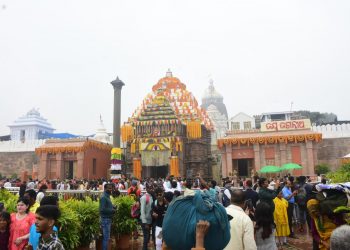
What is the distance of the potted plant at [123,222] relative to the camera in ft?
30.2

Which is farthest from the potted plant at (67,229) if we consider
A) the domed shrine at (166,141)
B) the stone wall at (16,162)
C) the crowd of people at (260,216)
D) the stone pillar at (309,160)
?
the stone wall at (16,162)

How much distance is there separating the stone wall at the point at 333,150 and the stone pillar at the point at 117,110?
18.7m

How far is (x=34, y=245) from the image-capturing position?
13.8ft

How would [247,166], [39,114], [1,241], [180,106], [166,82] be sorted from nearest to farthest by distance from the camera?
1. [1,241]
2. [247,166]
3. [180,106]
4. [166,82]
5. [39,114]

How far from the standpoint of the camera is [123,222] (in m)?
9.30

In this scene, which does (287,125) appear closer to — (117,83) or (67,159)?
(117,83)

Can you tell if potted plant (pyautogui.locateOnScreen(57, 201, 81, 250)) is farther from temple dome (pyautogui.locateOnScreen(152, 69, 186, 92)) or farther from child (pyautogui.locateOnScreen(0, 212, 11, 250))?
temple dome (pyautogui.locateOnScreen(152, 69, 186, 92))

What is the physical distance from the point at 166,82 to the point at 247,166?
583 inches

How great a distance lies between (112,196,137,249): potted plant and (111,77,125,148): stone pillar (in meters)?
18.6

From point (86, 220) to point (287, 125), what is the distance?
79.0ft

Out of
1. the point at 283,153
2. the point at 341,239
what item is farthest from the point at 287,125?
the point at 341,239

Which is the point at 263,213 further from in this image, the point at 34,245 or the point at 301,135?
the point at 301,135

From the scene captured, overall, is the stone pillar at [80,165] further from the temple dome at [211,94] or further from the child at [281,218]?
the temple dome at [211,94]

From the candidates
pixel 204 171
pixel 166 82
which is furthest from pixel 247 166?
pixel 166 82
